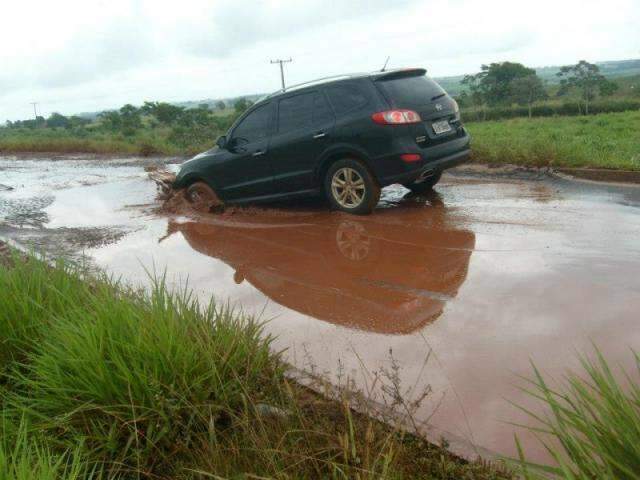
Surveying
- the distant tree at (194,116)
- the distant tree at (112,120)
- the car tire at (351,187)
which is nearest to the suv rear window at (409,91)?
the car tire at (351,187)

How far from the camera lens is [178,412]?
3.21m

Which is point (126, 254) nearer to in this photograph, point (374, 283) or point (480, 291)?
point (374, 283)

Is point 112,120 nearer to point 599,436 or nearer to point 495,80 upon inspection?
point 495,80

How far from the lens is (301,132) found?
8266 millimetres

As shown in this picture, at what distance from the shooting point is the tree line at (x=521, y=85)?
6400cm

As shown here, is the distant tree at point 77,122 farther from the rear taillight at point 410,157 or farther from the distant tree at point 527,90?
the rear taillight at point 410,157

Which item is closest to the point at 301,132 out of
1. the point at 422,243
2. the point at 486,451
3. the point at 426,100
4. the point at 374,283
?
the point at 426,100

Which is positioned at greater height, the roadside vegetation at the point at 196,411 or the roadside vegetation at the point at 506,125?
the roadside vegetation at the point at 506,125

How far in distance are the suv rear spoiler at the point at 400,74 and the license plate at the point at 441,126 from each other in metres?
0.80

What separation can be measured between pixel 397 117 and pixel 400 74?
803mm

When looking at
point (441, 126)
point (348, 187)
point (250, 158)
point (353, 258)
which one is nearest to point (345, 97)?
point (348, 187)

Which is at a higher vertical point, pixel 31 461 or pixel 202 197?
pixel 202 197

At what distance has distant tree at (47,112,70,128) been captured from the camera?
72031 mm

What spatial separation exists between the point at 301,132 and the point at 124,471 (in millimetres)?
5980
